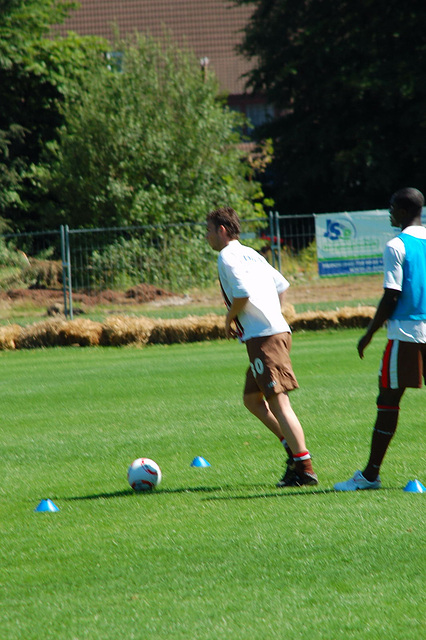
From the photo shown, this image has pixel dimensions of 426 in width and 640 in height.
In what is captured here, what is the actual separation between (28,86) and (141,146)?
6917 mm

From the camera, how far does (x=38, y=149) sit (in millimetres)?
31703

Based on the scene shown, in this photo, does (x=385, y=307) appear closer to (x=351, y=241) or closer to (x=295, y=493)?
(x=295, y=493)

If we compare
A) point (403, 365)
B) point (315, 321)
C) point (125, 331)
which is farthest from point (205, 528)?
point (315, 321)

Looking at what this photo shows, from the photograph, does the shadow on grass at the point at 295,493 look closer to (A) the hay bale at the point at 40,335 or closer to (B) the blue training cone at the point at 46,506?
(B) the blue training cone at the point at 46,506

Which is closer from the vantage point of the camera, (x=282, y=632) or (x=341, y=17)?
(x=282, y=632)

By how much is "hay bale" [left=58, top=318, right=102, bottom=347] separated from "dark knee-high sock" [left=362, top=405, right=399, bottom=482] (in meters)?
12.7

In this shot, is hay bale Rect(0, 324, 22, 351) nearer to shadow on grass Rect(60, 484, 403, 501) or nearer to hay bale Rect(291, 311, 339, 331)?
hay bale Rect(291, 311, 339, 331)

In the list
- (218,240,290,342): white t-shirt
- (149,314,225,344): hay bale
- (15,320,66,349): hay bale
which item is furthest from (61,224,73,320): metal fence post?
(218,240,290,342): white t-shirt

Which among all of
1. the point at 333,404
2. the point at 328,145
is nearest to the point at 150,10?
the point at 328,145

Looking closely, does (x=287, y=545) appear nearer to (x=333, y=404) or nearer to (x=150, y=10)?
(x=333, y=404)

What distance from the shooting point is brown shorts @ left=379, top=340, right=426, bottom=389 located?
580cm

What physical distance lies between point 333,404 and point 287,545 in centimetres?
488

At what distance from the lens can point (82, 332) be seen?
59.3 feet

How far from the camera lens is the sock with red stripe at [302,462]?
609cm
